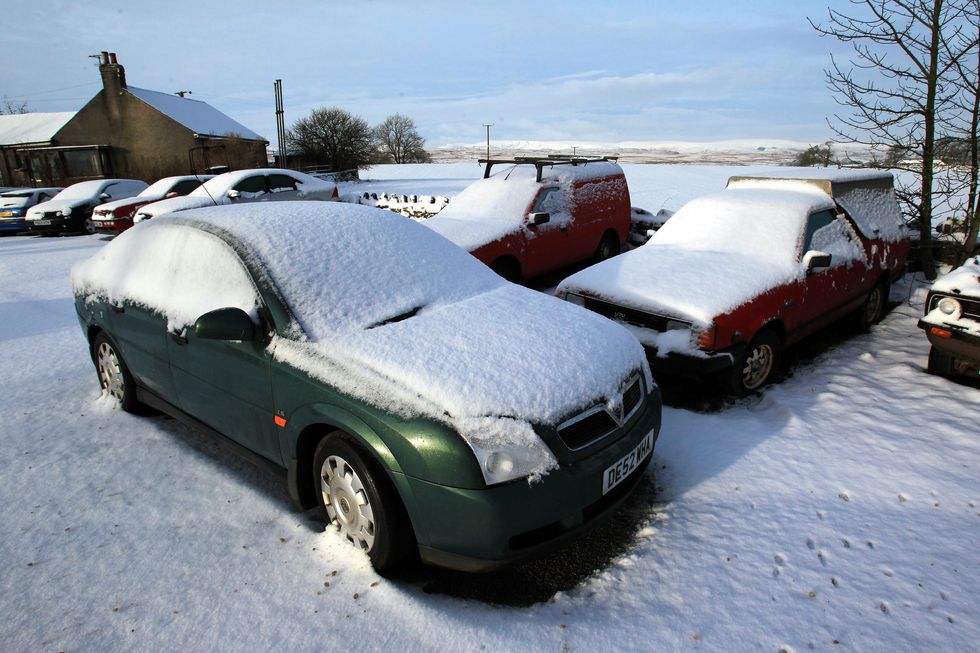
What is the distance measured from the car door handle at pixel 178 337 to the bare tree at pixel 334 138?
49.4 meters

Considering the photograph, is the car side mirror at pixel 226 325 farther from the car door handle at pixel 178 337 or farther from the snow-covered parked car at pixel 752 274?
the snow-covered parked car at pixel 752 274

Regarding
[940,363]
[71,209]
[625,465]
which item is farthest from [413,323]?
[71,209]

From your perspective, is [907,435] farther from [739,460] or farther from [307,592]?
[307,592]

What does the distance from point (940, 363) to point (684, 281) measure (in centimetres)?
226

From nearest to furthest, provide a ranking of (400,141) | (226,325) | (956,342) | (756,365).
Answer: (226,325) → (956,342) → (756,365) → (400,141)

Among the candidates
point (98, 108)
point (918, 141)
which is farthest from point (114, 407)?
point (98, 108)

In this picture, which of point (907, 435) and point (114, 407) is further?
point (114, 407)

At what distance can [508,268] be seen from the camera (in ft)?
23.6

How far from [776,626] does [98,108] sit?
44.3 meters

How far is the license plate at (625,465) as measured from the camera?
2.46 metres

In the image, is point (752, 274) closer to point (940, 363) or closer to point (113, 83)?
point (940, 363)

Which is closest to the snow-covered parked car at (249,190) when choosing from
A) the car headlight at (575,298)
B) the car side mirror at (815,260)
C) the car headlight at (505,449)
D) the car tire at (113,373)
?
the car tire at (113,373)

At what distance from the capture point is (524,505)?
2.21 meters

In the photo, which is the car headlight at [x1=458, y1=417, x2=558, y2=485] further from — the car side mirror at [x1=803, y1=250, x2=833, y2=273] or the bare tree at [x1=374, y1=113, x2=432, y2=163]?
the bare tree at [x1=374, y1=113, x2=432, y2=163]
